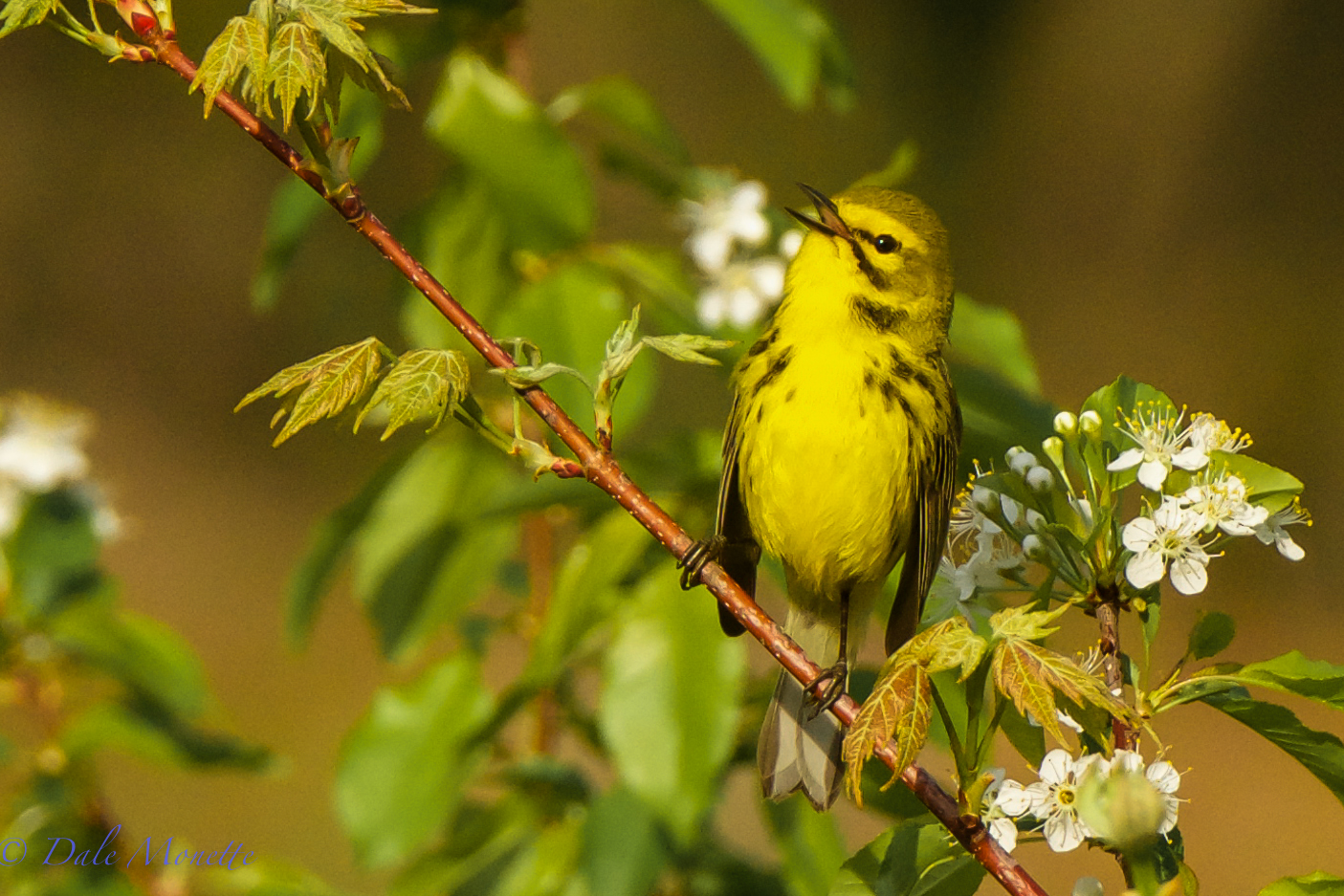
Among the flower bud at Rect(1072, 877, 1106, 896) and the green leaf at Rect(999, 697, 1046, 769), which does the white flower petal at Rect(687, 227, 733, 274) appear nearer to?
the green leaf at Rect(999, 697, 1046, 769)

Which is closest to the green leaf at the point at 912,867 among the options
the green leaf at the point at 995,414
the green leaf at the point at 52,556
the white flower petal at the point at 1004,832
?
the white flower petal at the point at 1004,832

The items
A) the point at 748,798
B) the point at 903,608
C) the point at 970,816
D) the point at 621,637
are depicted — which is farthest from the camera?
the point at 748,798

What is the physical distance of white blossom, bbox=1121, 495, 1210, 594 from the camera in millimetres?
1155

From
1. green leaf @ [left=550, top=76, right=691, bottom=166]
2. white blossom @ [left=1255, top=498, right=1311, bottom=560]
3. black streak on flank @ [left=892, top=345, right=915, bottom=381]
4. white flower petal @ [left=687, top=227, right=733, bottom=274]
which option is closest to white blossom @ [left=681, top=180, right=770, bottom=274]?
white flower petal @ [left=687, top=227, right=733, bottom=274]

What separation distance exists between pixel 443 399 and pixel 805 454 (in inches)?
40.8

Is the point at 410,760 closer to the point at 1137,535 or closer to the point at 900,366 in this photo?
the point at 900,366

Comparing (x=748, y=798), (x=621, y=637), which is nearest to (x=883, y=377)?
(x=621, y=637)

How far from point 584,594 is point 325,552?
0.54 metres

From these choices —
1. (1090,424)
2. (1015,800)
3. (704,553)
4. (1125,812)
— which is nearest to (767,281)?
Result: (704,553)

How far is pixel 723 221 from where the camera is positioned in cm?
228

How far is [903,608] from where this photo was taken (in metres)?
2.08

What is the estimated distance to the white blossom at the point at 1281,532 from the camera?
1203 mm

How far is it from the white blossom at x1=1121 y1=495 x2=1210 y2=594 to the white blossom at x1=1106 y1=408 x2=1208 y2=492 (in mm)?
36

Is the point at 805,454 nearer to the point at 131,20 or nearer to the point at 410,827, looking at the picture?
the point at 410,827
